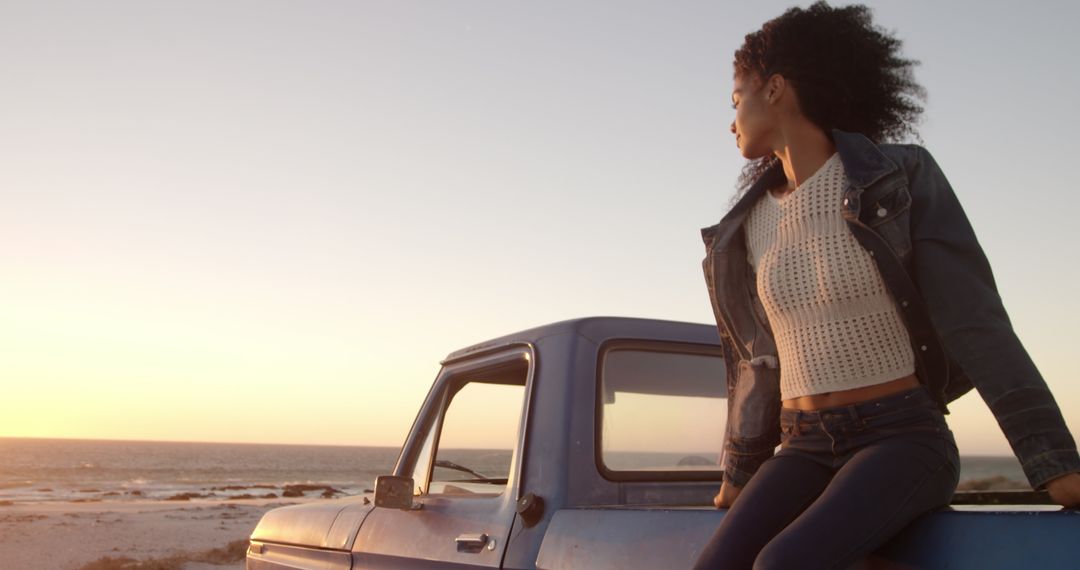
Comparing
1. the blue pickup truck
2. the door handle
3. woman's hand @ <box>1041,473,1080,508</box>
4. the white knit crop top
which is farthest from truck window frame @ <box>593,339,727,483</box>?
woman's hand @ <box>1041,473,1080,508</box>

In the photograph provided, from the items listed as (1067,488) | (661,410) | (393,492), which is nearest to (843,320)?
(1067,488)


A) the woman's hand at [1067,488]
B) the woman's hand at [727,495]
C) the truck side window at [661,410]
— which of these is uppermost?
the truck side window at [661,410]

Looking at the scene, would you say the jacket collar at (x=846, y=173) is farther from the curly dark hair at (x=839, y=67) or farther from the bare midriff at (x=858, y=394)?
the bare midriff at (x=858, y=394)

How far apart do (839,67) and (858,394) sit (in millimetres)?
890

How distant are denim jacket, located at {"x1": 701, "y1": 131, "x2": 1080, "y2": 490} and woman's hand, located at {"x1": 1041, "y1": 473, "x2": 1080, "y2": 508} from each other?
0.02 metres

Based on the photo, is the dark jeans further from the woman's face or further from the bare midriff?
the woman's face

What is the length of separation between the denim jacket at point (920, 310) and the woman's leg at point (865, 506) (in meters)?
0.17

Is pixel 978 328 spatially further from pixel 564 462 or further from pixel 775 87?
pixel 564 462

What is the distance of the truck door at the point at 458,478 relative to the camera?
3158mm

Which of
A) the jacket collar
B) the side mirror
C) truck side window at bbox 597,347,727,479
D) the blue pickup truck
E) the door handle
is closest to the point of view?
the jacket collar

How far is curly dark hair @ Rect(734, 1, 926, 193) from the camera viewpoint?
7.61 ft

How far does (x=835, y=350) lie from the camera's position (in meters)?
2.02

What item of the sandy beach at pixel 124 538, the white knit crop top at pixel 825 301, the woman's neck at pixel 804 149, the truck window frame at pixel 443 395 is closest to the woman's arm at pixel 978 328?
the white knit crop top at pixel 825 301

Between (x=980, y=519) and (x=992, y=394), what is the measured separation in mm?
237
